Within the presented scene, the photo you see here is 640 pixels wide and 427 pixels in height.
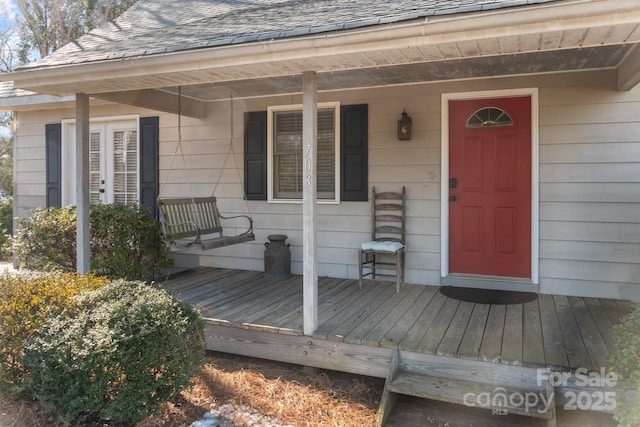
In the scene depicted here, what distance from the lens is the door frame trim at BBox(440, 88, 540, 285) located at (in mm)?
4121

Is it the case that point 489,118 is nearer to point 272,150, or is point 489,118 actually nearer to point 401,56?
point 401,56

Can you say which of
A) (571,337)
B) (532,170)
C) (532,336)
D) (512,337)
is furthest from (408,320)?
(532,170)

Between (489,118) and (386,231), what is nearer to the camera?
(489,118)

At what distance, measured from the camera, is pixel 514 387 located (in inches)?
103

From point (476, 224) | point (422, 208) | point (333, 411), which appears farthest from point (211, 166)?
point (333, 411)

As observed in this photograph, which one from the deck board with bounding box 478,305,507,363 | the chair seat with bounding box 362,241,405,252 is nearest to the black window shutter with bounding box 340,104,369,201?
the chair seat with bounding box 362,241,405,252

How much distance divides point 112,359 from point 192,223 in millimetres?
2360

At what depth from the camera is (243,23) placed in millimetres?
3666

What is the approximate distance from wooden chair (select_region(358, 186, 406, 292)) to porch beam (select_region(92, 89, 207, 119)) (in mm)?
2407

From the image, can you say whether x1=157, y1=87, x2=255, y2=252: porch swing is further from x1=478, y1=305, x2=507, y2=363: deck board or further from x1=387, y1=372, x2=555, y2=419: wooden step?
x1=478, y1=305, x2=507, y2=363: deck board

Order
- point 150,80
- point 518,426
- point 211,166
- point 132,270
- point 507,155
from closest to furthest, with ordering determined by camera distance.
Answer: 1. point 518,426
2. point 150,80
3. point 507,155
4. point 132,270
5. point 211,166

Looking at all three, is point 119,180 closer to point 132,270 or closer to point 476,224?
point 132,270

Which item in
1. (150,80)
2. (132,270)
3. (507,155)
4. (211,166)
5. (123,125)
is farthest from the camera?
(123,125)

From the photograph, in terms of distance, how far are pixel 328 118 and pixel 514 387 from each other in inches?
130
